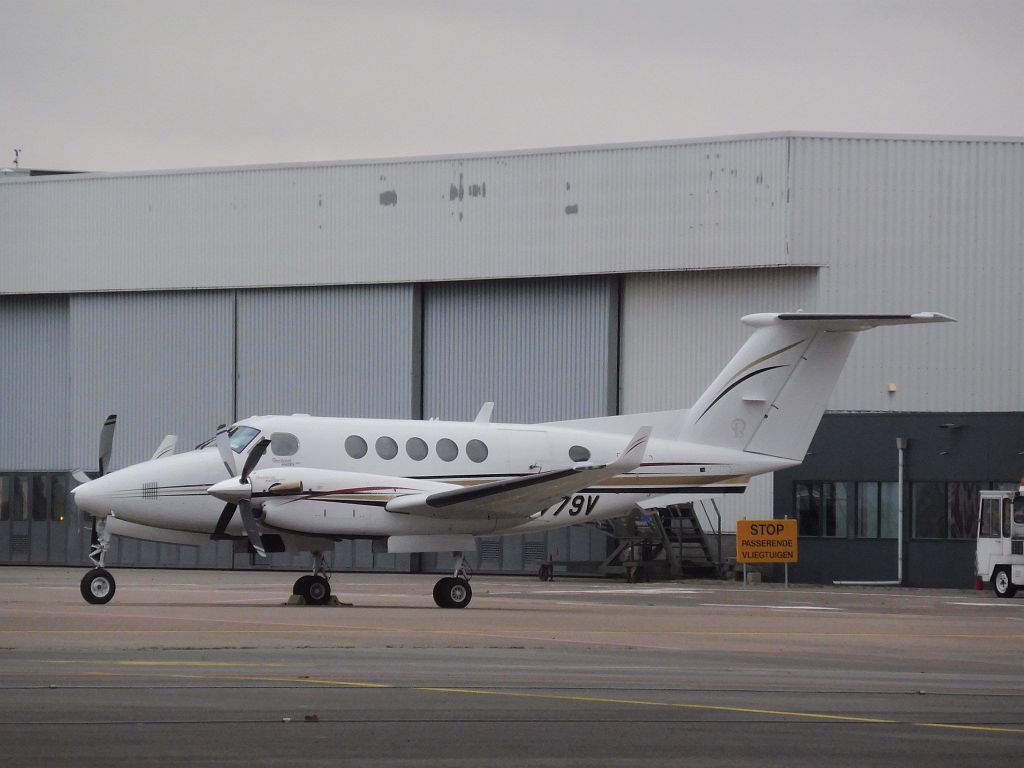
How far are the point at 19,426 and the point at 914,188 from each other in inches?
1243

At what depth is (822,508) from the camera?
4197cm

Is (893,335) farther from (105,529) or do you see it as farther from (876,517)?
(105,529)

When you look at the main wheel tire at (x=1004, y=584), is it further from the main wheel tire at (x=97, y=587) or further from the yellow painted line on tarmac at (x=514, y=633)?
the main wheel tire at (x=97, y=587)

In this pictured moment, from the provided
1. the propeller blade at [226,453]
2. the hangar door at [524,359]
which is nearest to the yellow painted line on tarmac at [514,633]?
the propeller blade at [226,453]

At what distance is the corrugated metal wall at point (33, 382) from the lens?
177 feet

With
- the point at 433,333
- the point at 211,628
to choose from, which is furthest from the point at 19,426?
the point at 211,628

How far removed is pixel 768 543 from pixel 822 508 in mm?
6158

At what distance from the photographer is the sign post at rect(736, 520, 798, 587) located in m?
36.2

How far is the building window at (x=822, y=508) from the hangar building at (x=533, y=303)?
63 mm

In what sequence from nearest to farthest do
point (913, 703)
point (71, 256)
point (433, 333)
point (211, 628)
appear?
1. point (913, 703)
2. point (211, 628)
3. point (433, 333)
4. point (71, 256)

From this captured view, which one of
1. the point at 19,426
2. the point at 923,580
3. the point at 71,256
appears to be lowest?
the point at 923,580

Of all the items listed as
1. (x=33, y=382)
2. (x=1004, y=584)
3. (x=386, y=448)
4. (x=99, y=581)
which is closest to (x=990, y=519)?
(x=1004, y=584)

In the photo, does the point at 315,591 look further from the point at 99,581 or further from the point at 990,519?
the point at 990,519

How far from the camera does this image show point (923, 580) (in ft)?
132
